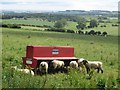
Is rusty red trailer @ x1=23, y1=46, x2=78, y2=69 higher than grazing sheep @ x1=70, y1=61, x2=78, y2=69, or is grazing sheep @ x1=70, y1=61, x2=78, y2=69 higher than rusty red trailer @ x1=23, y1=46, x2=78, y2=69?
rusty red trailer @ x1=23, y1=46, x2=78, y2=69

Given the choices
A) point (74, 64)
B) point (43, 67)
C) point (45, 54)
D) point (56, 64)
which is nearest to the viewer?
point (43, 67)

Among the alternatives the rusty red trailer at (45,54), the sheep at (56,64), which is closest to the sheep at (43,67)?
the rusty red trailer at (45,54)

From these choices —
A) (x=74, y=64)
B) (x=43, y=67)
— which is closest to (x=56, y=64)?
(x=43, y=67)

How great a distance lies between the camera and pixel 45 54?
18000mm

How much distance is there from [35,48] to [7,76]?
15.7ft

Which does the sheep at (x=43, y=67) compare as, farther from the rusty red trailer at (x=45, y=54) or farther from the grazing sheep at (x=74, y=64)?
the grazing sheep at (x=74, y=64)

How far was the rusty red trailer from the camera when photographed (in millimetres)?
17438

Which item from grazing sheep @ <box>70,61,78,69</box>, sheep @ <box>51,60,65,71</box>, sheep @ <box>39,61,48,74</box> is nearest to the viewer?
sheep @ <box>39,61,48,74</box>

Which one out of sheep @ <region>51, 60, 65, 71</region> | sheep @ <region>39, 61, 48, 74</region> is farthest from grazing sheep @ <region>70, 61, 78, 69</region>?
sheep @ <region>39, 61, 48, 74</region>

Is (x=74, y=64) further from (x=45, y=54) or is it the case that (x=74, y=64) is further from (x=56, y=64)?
(x=45, y=54)

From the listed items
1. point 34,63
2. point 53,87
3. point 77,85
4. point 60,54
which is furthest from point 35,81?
point 60,54

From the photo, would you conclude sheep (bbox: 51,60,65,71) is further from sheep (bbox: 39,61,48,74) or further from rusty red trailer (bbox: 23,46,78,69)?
sheep (bbox: 39,61,48,74)

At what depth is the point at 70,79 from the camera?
14211 millimetres

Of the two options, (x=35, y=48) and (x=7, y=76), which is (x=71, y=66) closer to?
(x=35, y=48)
